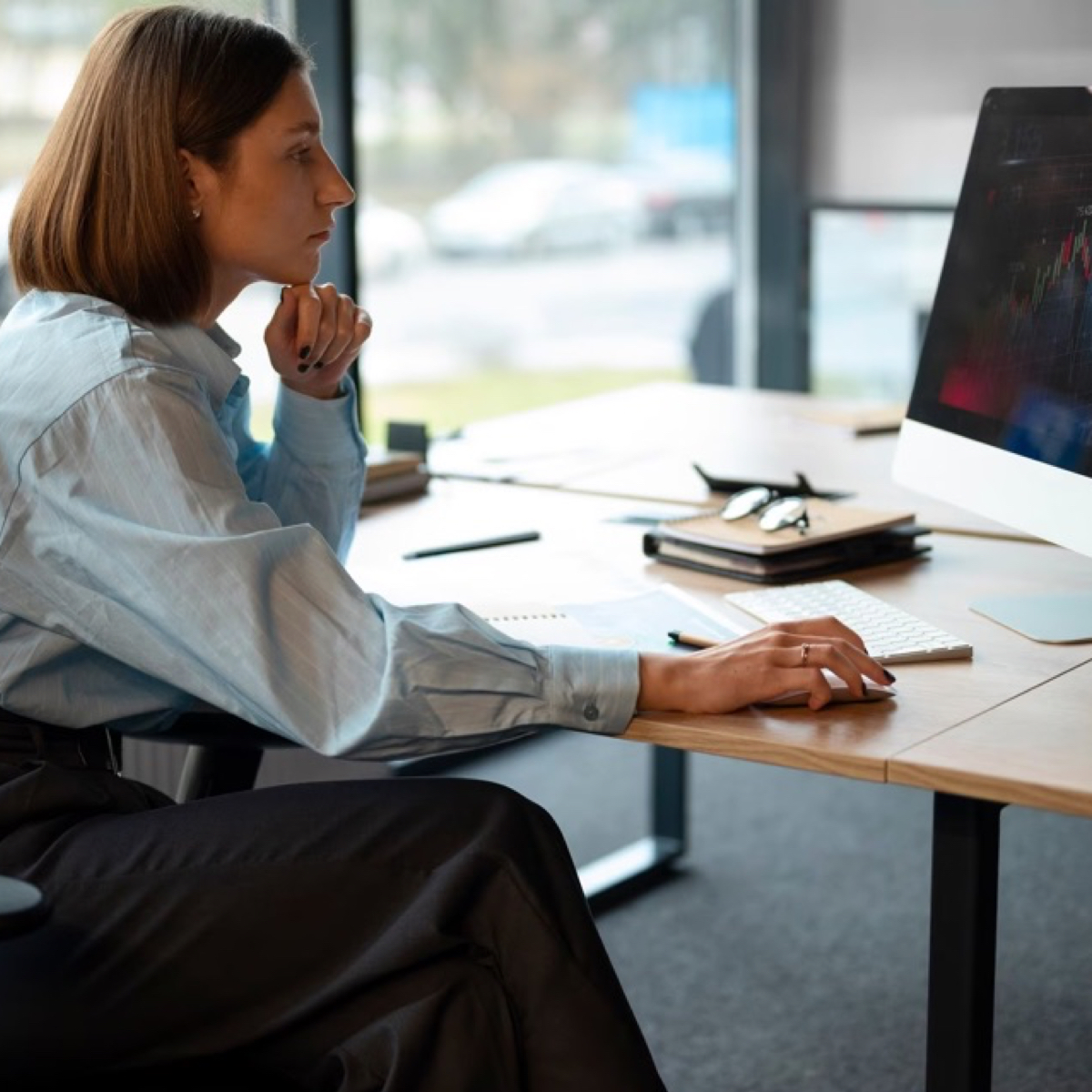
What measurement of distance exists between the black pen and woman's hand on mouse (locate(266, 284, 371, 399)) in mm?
207

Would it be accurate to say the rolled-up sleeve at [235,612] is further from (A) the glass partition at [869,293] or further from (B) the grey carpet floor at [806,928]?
(A) the glass partition at [869,293]

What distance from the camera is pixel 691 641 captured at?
167 centimetres

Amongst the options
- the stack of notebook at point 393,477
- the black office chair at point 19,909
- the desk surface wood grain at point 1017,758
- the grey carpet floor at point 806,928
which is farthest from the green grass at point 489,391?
the black office chair at point 19,909

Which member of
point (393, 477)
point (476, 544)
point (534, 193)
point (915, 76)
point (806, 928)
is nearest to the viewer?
point (476, 544)

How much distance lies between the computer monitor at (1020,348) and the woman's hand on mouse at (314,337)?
0.63 meters

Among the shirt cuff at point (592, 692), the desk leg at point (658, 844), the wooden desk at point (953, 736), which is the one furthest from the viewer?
the desk leg at point (658, 844)

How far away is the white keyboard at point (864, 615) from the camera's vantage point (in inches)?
64.6

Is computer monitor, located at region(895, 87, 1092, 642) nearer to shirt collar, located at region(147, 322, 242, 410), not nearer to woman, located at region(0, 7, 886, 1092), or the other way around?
woman, located at region(0, 7, 886, 1092)

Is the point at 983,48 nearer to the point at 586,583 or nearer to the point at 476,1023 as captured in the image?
the point at 586,583

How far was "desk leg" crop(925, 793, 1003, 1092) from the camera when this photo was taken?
1.44 meters

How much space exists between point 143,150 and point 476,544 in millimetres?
662

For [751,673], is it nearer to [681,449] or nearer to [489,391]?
[681,449]

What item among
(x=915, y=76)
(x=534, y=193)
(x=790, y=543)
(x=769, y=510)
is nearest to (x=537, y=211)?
(x=534, y=193)

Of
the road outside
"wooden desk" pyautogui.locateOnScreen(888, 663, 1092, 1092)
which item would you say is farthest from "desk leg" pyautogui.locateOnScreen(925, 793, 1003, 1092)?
the road outside
